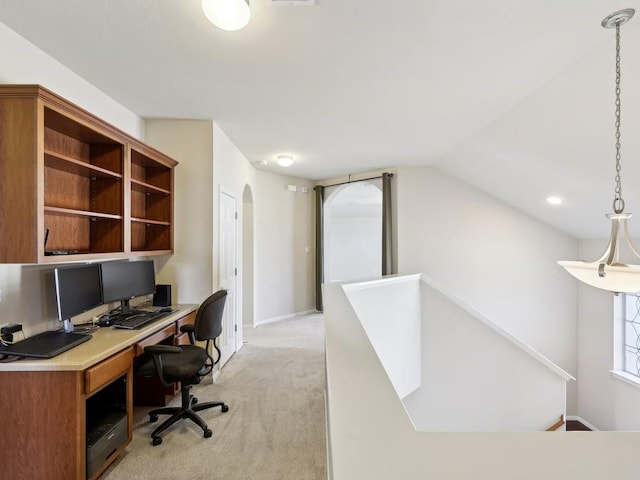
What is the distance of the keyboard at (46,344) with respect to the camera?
5.57 ft

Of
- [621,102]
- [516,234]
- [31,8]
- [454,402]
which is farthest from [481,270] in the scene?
[31,8]

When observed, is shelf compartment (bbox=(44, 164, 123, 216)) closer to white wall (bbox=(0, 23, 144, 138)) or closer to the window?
white wall (bbox=(0, 23, 144, 138))

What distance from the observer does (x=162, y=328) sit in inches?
101

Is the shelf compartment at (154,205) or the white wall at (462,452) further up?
the shelf compartment at (154,205)

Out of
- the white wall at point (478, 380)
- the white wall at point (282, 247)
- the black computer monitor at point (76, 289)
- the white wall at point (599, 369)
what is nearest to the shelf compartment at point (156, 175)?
the black computer monitor at point (76, 289)

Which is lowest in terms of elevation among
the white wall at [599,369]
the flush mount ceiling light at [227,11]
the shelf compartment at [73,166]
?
the white wall at [599,369]

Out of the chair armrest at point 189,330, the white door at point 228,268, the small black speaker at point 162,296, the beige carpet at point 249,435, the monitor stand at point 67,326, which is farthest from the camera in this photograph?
the white door at point 228,268

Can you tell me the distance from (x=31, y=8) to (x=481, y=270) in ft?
19.2

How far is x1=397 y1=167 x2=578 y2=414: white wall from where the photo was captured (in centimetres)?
529

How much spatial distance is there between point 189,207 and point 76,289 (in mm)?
1343

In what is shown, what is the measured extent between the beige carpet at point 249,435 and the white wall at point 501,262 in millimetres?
2813

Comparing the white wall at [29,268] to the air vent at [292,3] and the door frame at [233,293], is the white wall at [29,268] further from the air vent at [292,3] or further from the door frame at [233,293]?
the air vent at [292,3]

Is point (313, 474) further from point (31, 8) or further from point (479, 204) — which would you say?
point (479, 204)

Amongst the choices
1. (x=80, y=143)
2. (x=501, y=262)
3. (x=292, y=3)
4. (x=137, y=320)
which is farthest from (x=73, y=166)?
(x=501, y=262)
